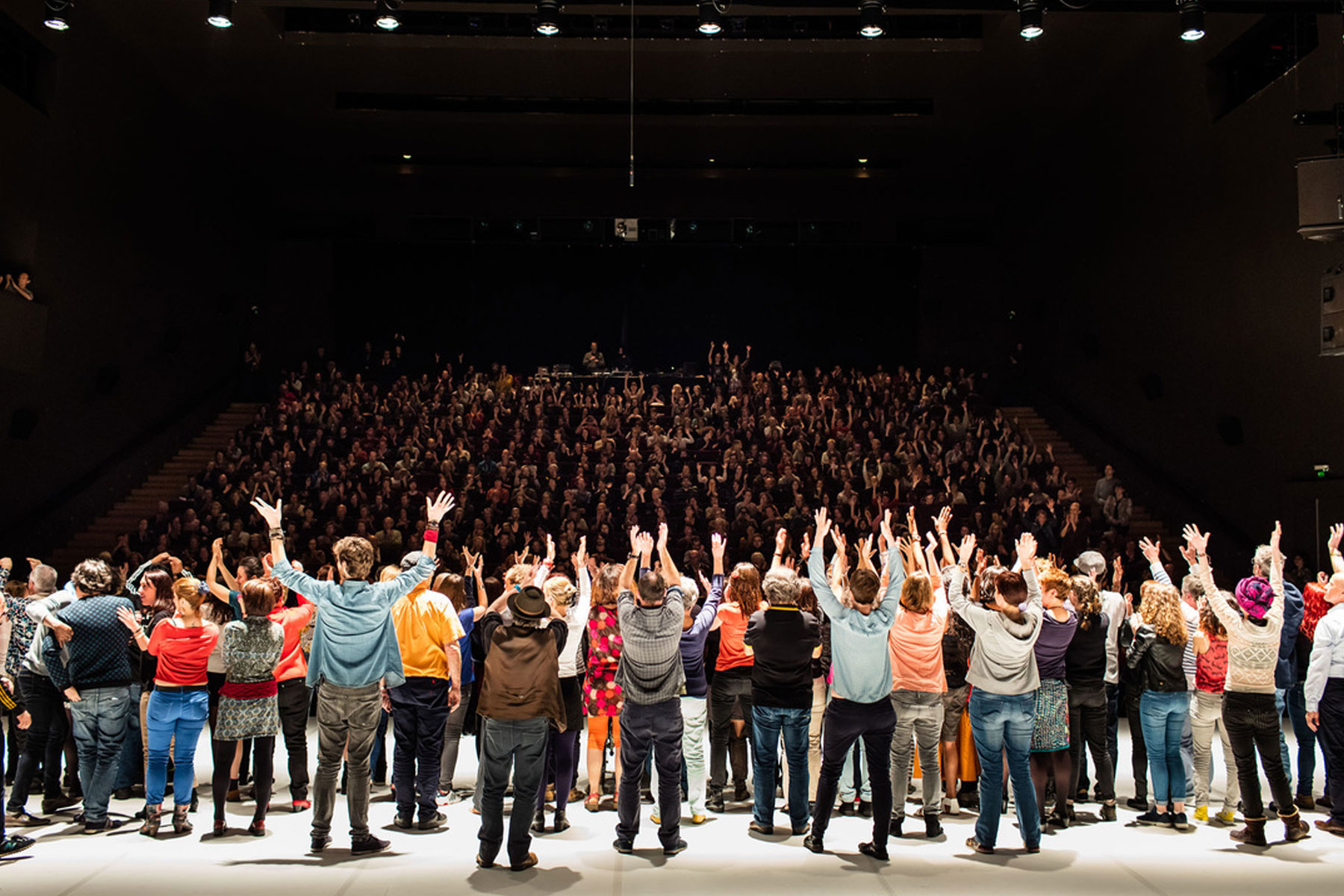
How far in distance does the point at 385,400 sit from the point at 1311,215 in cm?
1367

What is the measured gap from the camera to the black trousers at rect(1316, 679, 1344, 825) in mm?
5551

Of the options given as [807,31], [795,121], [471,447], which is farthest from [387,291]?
[807,31]

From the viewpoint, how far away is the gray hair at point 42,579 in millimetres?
6094

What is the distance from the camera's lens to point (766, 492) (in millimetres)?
13508

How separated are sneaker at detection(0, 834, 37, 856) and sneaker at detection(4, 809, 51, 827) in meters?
0.30

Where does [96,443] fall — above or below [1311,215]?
below

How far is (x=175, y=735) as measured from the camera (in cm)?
550

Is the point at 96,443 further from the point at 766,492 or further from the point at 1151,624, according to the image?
the point at 1151,624

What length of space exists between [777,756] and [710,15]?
234 inches

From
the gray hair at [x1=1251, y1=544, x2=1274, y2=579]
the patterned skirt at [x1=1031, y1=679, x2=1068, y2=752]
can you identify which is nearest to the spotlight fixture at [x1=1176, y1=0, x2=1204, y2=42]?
the gray hair at [x1=1251, y1=544, x2=1274, y2=579]

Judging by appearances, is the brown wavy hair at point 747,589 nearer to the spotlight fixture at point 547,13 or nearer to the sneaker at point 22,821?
the sneaker at point 22,821

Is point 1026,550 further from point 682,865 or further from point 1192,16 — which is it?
point 1192,16

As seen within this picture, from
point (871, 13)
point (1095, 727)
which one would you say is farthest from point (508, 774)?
point (871, 13)

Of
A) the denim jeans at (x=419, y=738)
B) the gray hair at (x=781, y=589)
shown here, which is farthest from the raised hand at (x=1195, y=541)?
the denim jeans at (x=419, y=738)
